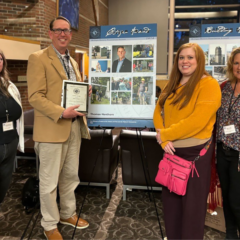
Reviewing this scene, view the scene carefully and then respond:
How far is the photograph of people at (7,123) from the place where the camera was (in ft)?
6.88

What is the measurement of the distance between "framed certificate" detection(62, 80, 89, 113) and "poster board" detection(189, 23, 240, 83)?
120 cm

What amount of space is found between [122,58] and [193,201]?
143 centimetres

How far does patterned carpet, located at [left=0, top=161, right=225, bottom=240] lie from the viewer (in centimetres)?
234

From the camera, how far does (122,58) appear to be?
238 cm

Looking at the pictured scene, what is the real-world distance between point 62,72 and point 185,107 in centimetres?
104

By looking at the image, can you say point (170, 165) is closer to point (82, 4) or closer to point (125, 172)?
point (125, 172)

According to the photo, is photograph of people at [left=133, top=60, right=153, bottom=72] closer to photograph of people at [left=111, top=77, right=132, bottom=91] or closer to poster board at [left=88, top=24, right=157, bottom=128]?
poster board at [left=88, top=24, right=157, bottom=128]

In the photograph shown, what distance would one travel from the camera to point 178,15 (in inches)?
449

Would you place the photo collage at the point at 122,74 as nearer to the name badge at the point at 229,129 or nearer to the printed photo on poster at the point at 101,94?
the printed photo on poster at the point at 101,94

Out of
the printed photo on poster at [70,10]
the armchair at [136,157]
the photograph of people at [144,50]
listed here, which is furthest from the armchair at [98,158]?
the printed photo on poster at [70,10]

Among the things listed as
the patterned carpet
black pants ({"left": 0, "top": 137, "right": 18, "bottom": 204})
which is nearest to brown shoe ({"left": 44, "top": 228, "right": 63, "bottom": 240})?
the patterned carpet

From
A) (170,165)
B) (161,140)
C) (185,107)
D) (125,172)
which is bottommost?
(125,172)

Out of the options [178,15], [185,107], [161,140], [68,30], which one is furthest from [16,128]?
[178,15]

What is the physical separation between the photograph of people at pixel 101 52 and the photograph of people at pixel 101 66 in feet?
0.16
